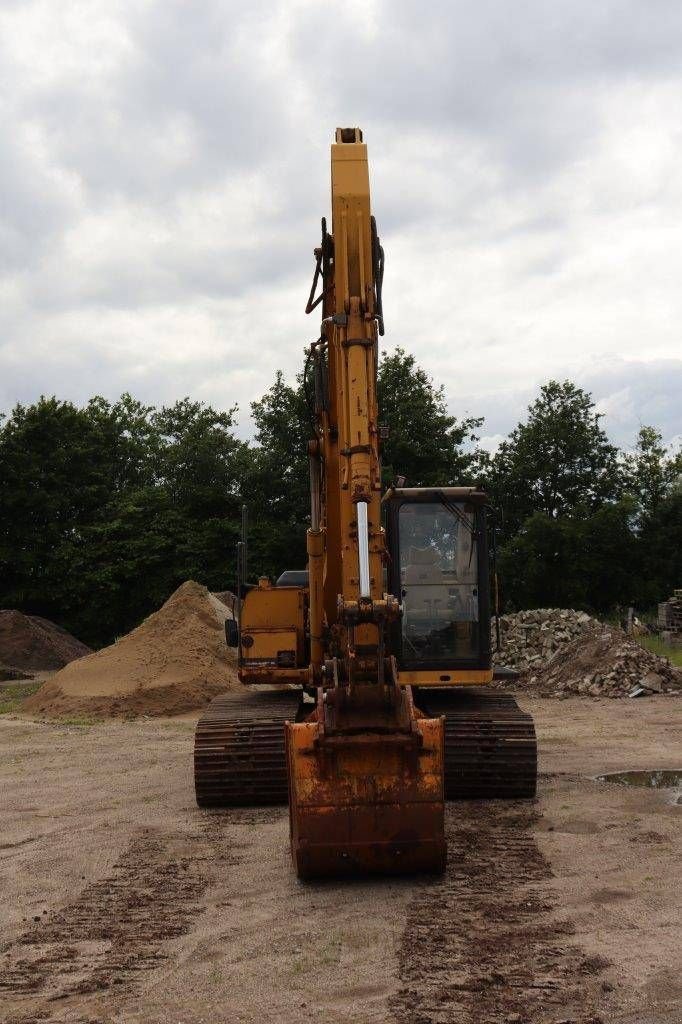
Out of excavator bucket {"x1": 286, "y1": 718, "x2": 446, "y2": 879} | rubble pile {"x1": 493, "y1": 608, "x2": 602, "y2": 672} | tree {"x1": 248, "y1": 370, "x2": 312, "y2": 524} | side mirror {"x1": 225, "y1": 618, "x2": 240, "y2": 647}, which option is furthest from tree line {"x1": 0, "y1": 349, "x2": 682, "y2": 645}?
excavator bucket {"x1": 286, "y1": 718, "x2": 446, "y2": 879}

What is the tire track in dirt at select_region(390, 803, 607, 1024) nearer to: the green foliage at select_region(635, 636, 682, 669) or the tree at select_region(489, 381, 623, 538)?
the green foliage at select_region(635, 636, 682, 669)

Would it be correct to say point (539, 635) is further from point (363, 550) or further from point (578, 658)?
point (363, 550)

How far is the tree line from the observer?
119 feet

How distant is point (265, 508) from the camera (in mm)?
38062

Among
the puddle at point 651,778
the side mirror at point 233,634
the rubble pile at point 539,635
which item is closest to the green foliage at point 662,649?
the rubble pile at point 539,635

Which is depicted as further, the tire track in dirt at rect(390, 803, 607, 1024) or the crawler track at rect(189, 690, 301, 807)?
the crawler track at rect(189, 690, 301, 807)

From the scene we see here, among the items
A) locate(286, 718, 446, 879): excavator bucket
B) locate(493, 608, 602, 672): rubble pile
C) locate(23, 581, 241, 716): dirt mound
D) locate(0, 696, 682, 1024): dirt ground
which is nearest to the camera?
locate(0, 696, 682, 1024): dirt ground

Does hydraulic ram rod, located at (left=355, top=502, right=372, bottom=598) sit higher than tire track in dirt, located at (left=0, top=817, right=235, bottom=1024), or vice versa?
hydraulic ram rod, located at (left=355, top=502, right=372, bottom=598)

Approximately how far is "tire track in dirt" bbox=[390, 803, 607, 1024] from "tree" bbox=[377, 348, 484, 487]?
28.7 metres

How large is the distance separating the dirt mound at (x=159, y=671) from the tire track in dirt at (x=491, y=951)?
40.3 ft

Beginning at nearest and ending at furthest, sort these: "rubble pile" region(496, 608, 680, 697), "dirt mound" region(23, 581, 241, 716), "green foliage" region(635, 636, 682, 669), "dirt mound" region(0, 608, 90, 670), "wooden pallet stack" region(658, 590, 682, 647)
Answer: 1. "dirt mound" region(23, 581, 241, 716)
2. "rubble pile" region(496, 608, 680, 697)
3. "green foliage" region(635, 636, 682, 669)
4. "dirt mound" region(0, 608, 90, 670)
5. "wooden pallet stack" region(658, 590, 682, 647)

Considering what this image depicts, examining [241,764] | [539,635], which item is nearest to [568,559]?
[539,635]

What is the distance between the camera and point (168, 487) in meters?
41.0

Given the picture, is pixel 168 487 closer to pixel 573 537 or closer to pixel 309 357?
pixel 573 537
